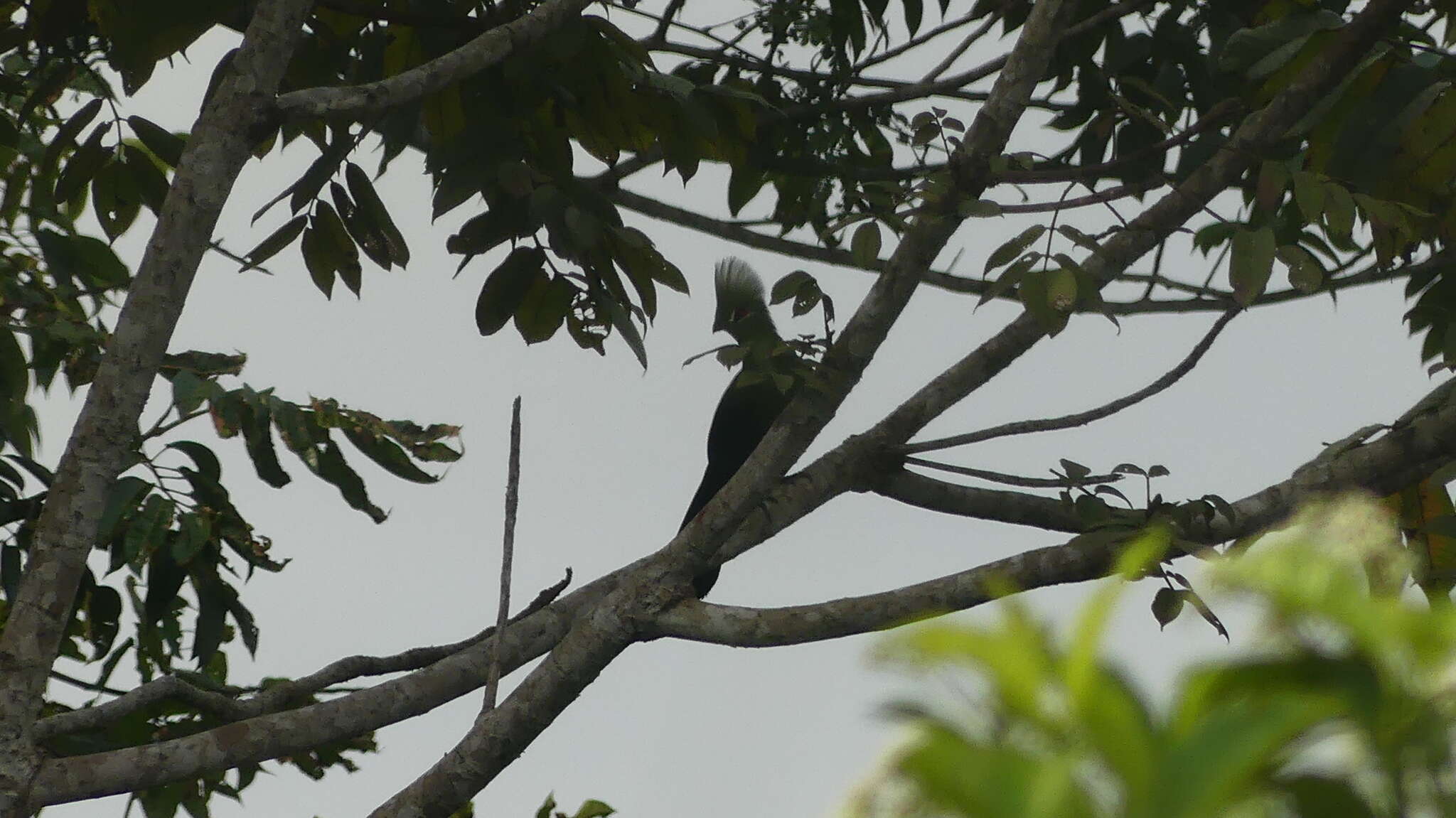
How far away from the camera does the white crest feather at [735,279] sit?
3152 mm

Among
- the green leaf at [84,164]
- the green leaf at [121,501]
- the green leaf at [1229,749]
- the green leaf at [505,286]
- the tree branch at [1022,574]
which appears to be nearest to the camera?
the green leaf at [1229,749]

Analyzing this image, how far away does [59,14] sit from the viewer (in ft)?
9.20

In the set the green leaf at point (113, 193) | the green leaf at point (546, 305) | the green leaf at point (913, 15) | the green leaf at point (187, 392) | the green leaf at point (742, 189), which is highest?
the green leaf at point (913, 15)

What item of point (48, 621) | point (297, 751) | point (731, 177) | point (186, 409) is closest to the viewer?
point (48, 621)

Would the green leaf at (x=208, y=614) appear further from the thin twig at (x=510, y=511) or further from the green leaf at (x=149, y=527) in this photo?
the thin twig at (x=510, y=511)

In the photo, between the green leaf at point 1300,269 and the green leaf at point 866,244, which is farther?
the green leaf at point 866,244

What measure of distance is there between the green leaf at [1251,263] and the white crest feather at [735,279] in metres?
1.25

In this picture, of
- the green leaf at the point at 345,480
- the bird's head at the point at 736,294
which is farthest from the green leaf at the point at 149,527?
the bird's head at the point at 736,294

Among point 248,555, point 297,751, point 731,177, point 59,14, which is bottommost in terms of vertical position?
point 297,751

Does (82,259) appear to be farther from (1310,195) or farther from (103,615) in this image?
(1310,195)

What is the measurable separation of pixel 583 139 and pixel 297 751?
1286mm

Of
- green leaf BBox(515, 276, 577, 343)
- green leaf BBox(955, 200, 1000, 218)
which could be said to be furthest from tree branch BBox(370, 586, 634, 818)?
green leaf BBox(955, 200, 1000, 218)

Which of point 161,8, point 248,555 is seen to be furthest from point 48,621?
point 161,8

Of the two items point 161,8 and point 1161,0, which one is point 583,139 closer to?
point 161,8
